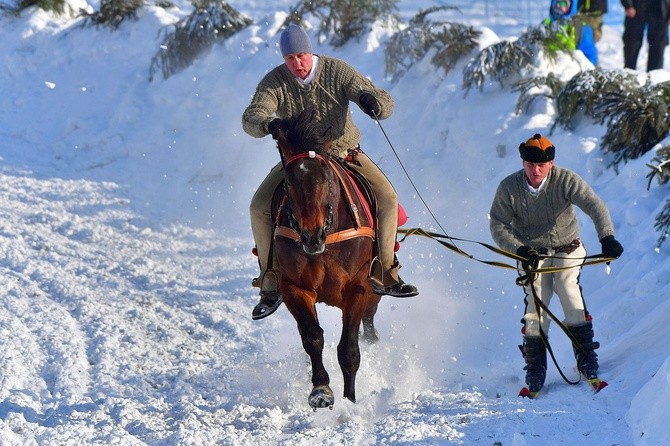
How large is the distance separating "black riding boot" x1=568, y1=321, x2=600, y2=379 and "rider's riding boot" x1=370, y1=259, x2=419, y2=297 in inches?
47.3

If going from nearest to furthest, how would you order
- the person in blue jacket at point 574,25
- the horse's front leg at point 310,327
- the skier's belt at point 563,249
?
the horse's front leg at point 310,327
the skier's belt at point 563,249
the person in blue jacket at point 574,25

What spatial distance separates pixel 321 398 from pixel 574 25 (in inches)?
286

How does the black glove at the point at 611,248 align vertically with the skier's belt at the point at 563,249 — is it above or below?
above

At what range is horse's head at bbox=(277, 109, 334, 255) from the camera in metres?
6.11

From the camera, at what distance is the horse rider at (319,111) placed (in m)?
7.10

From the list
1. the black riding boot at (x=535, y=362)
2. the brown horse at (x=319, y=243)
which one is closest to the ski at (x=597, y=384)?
the black riding boot at (x=535, y=362)

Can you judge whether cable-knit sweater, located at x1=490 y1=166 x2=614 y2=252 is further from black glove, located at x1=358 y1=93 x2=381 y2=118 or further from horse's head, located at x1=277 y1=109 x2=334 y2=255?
horse's head, located at x1=277 y1=109 x2=334 y2=255

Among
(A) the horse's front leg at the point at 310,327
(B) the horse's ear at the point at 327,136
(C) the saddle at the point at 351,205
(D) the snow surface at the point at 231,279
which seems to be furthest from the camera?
(A) the horse's front leg at the point at 310,327

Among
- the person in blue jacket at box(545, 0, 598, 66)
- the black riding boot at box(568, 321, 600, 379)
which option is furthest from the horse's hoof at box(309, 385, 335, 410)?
the person in blue jacket at box(545, 0, 598, 66)

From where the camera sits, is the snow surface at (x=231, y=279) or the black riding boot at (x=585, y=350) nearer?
the snow surface at (x=231, y=279)

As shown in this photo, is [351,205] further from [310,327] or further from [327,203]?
[310,327]

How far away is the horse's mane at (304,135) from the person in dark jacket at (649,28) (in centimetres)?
804

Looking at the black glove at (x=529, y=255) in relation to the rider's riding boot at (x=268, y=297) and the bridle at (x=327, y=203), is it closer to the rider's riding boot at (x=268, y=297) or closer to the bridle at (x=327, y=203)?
the bridle at (x=327, y=203)

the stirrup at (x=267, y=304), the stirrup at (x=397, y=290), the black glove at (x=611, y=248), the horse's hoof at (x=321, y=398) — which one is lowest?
the horse's hoof at (x=321, y=398)
